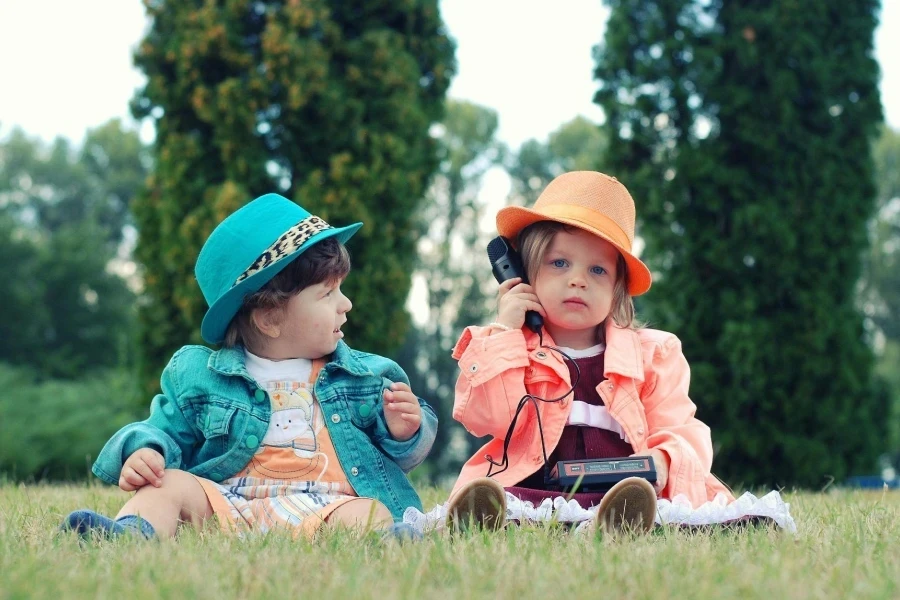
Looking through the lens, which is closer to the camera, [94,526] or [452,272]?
[94,526]

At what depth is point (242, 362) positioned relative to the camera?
3.62 m

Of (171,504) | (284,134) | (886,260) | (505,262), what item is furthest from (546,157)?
(171,504)

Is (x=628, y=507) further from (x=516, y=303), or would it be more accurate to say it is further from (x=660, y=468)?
(x=516, y=303)

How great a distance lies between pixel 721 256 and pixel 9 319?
1822cm

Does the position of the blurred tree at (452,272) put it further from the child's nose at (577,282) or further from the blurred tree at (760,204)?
the child's nose at (577,282)

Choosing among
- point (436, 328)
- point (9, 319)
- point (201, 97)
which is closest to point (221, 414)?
point (201, 97)

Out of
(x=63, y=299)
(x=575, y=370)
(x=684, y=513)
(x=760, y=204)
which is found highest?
(x=760, y=204)

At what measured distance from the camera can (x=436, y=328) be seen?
2175cm

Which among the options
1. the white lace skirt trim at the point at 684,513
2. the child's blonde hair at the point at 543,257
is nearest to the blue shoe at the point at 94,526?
the white lace skirt trim at the point at 684,513

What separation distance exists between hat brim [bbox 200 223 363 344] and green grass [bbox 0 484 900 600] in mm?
927

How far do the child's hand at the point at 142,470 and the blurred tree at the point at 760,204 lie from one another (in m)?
7.39

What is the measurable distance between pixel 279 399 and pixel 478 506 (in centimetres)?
94

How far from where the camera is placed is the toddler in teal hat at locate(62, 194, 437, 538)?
3.47 m

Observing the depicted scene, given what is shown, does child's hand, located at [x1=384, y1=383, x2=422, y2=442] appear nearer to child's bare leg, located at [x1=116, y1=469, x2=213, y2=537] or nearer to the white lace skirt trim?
the white lace skirt trim
